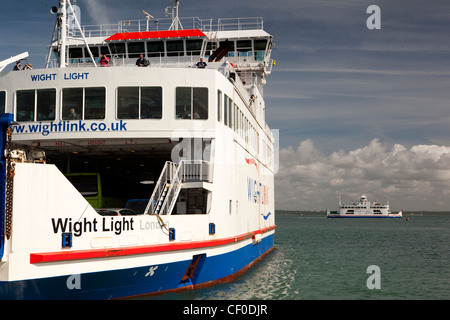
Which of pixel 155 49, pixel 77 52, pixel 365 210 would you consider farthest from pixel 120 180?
pixel 365 210

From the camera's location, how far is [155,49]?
23172 mm

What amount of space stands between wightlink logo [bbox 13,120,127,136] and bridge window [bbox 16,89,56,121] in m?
0.22

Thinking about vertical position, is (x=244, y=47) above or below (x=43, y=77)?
above

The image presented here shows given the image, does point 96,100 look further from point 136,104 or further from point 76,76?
point 136,104

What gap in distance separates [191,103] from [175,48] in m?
10.2

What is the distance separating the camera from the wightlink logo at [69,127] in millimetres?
13375

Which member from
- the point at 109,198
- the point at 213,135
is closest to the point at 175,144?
the point at 213,135

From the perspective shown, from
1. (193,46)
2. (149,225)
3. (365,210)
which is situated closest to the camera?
(149,225)

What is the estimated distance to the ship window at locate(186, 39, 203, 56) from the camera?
2297 centimetres

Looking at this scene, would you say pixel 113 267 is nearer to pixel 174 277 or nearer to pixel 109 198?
pixel 174 277

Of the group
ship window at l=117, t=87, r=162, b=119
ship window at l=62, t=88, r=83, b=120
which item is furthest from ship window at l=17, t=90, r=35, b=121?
ship window at l=117, t=87, r=162, b=119

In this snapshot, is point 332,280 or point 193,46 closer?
point 332,280

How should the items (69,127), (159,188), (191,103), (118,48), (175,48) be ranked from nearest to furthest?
(159,188) < (69,127) < (191,103) < (175,48) < (118,48)

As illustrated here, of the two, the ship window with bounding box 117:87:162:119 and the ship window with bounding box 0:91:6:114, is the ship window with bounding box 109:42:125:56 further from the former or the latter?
the ship window with bounding box 117:87:162:119
